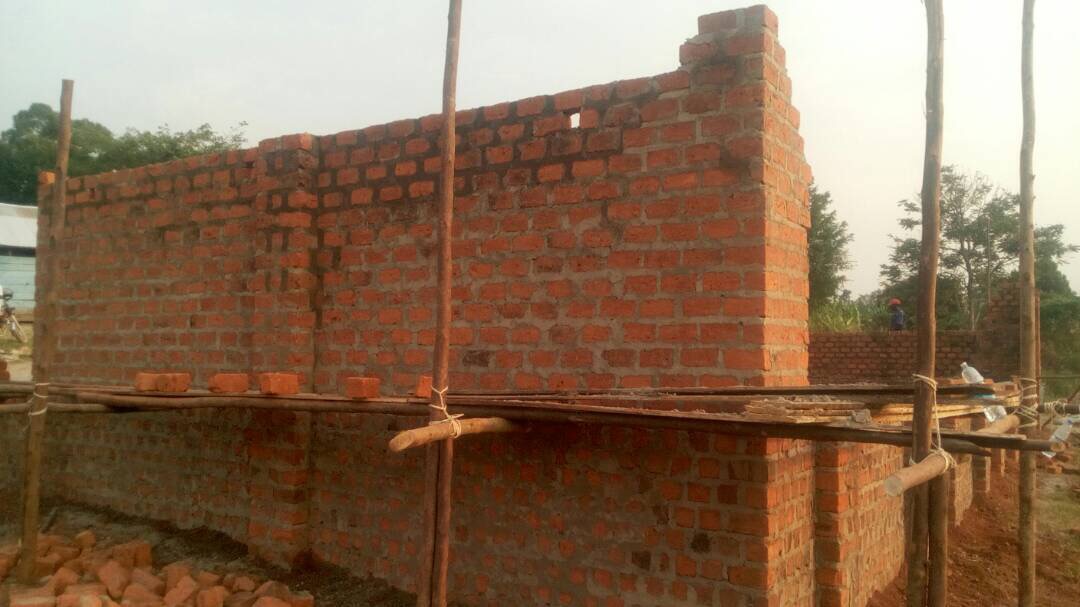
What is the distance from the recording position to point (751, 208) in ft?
9.17

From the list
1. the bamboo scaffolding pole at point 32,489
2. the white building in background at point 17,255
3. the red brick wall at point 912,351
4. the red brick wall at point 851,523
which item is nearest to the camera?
→ the red brick wall at point 851,523

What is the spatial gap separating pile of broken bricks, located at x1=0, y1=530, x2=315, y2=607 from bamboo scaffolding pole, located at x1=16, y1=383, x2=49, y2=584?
79mm

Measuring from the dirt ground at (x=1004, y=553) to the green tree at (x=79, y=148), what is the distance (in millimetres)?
27117

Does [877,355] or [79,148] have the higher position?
[79,148]

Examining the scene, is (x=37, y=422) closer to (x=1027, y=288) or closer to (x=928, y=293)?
(x=928, y=293)

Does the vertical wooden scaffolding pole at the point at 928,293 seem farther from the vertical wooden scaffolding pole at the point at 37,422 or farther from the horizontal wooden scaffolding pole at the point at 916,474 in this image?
the vertical wooden scaffolding pole at the point at 37,422

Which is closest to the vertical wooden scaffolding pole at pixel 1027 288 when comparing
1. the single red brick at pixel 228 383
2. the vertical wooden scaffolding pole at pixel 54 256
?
the single red brick at pixel 228 383

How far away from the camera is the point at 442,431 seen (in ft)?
7.91

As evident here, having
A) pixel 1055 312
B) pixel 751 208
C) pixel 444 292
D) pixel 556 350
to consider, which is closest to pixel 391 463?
pixel 556 350

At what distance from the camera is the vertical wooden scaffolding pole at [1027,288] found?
4.34 metres

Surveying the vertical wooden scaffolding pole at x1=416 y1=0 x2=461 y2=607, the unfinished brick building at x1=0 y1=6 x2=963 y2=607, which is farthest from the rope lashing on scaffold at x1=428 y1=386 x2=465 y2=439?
the unfinished brick building at x1=0 y1=6 x2=963 y2=607

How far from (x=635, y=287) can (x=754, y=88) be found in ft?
2.94

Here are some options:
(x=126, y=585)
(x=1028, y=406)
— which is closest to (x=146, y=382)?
(x=126, y=585)

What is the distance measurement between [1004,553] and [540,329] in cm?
518
